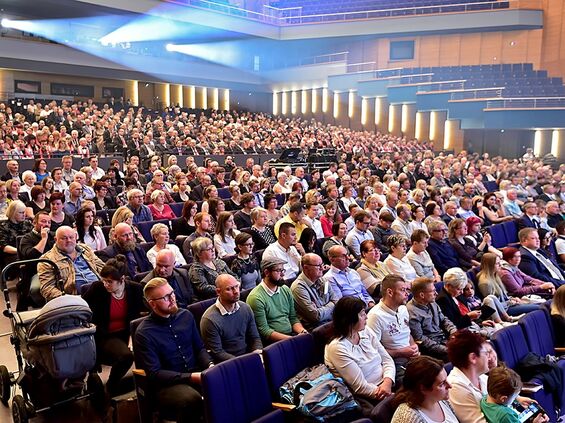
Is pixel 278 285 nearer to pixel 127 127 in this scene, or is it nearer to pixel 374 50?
pixel 127 127

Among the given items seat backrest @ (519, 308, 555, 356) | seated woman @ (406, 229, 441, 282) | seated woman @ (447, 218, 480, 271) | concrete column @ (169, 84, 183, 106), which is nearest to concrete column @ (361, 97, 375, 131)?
concrete column @ (169, 84, 183, 106)

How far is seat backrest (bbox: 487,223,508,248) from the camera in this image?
718cm

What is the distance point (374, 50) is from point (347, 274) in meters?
21.4

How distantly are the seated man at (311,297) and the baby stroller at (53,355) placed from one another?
1.48 m

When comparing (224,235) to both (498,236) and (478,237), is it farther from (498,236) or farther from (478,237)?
(498,236)

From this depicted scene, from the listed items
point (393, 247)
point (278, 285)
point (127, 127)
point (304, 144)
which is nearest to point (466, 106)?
point (304, 144)

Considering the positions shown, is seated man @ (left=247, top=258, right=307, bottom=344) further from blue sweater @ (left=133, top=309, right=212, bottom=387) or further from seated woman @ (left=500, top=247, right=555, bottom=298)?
seated woman @ (left=500, top=247, right=555, bottom=298)

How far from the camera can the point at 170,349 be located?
325 centimetres

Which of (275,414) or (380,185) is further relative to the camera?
(380,185)

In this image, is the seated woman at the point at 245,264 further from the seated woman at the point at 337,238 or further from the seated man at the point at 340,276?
the seated woman at the point at 337,238

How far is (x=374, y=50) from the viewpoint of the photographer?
2422cm

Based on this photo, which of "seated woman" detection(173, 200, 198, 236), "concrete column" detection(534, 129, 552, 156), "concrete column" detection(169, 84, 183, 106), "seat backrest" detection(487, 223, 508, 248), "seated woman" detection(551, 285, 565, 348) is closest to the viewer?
"seated woman" detection(551, 285, 565, 348)

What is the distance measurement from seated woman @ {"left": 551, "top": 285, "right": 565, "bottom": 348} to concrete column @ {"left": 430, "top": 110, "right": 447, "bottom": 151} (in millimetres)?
17622

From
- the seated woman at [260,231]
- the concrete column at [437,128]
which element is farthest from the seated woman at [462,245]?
the concrete column at [437,128]
